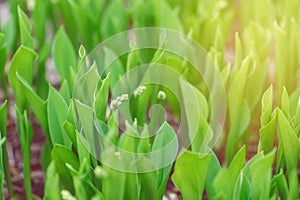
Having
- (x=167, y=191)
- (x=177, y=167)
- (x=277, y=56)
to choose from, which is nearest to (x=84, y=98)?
(x=177, y=167)

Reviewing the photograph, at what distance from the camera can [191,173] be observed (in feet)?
3.74

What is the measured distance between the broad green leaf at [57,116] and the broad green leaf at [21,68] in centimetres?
13

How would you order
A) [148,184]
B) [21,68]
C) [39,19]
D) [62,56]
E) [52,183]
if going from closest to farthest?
[52,183]
[148,184]
[21,68]
[62,56]
[39,19]

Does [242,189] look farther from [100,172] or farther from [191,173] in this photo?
[100,172]

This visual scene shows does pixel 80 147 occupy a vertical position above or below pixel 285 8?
below

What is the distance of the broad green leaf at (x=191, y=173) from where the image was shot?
1.10m

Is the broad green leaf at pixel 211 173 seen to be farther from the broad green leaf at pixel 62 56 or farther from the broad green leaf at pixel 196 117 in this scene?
the broad green leaf at pixel 62 56

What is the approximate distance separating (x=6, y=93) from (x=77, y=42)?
0.25 metres

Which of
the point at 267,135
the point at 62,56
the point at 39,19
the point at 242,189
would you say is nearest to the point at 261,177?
the point at 242,189

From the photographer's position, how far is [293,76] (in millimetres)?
1586

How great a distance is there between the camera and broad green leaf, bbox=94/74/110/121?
1.16m

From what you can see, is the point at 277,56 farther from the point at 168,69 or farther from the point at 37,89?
the point at 37,89

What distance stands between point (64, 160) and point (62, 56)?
0.38 m

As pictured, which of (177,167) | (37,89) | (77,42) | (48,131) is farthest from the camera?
(77,42)
